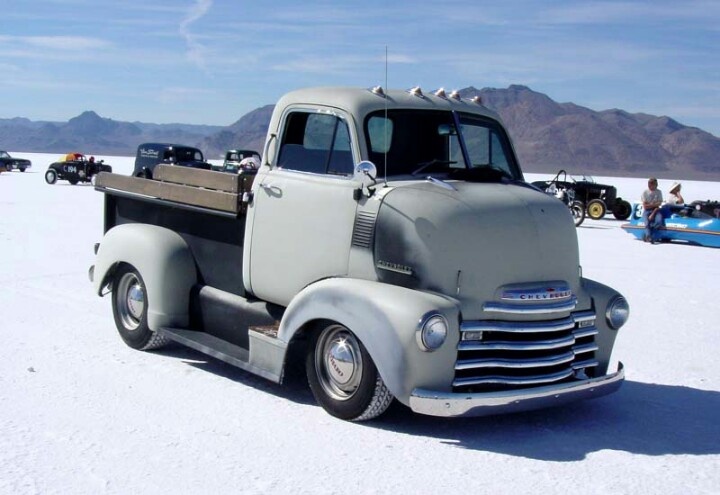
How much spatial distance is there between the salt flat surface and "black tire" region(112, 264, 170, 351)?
0.10m

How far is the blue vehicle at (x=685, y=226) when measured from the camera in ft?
63.7

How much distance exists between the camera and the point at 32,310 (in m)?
9.25

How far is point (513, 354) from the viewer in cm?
570

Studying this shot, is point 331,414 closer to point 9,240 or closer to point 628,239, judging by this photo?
point 9,240

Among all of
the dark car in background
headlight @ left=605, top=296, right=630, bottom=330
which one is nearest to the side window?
headlight @ left=605, top=296, right=630, bottom=330

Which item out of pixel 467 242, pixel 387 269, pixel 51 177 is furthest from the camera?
pixel 51 177

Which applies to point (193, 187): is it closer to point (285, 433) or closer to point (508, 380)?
point (285, 433)

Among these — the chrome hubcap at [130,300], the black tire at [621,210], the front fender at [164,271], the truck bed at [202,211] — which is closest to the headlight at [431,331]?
the truck bed at [202,211]

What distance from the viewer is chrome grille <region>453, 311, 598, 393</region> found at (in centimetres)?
554

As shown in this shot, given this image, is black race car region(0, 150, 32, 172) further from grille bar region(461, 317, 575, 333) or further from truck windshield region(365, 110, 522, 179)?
grille bar region(461, 317, 575, 333)

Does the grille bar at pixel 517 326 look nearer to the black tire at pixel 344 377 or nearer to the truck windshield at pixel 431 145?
the black tire at pixel 344 377

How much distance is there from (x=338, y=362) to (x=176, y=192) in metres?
2.50

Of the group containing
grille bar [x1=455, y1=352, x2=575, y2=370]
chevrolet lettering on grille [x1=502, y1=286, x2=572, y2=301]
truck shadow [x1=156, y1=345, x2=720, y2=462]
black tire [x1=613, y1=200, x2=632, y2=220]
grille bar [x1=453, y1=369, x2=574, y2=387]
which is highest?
chevrolet lettering on grille [x1=502, y1=286, x2=572, y2=301]

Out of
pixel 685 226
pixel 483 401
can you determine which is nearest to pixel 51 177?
pixel 685 226
